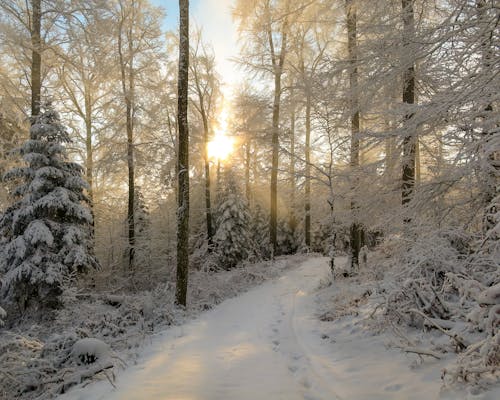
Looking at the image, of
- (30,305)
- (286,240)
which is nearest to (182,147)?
(30,305)

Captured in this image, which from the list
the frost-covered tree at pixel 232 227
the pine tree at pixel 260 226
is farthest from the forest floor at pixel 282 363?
the pine tree at pixel 260 226

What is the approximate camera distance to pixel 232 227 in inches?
890

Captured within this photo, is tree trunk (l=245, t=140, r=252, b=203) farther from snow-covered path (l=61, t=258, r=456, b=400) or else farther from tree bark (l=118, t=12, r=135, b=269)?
snow-covered path (l=61, t=258, r=456, b=400)

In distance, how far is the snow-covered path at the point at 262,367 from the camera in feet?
12.7

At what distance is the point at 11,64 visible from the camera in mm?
12844

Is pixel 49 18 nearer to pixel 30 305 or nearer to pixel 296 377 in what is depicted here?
pixel 30 305

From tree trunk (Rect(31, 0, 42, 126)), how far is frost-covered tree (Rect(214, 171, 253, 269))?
42.7 feet

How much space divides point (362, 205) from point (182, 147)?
501 centimetres

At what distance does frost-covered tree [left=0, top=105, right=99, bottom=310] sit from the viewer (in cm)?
938

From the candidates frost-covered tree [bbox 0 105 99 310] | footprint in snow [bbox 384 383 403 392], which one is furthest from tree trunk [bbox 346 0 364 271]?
frost-covered tree [bbox 0 105 99 310]

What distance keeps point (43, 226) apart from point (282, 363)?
803cm

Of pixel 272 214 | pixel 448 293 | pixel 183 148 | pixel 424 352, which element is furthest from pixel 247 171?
pixel 424 352

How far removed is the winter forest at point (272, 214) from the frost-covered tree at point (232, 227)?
156 millimetres

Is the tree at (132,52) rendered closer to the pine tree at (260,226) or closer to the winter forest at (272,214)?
the winter forest at (272,214)
